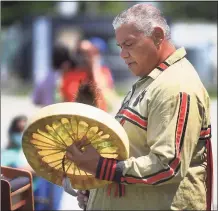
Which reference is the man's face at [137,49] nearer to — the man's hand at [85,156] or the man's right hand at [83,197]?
the man's hand at [85,156]

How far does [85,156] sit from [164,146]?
27cm

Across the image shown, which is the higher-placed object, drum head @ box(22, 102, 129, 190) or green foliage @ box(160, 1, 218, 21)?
green foliage @ box(160, 1, 218, 21)

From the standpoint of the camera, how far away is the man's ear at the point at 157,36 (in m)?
1.91

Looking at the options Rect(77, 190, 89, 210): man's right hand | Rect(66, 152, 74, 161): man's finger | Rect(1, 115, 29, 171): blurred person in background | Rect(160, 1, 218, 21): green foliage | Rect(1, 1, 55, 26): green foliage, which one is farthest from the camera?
Rect(160, 1, 218, 21): green foliage

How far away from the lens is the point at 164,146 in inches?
68.8

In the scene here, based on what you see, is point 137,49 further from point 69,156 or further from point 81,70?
point 81,70

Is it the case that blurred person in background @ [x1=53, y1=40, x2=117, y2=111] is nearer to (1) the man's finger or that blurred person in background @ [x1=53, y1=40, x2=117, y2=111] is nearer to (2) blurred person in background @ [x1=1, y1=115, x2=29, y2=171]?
(2) blurred person in background @ [x1=1, y1=115, x2=29, y2=171]

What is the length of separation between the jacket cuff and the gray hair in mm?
464

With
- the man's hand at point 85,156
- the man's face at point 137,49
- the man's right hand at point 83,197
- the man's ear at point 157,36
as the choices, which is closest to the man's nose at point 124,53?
the man's face at point 137,49

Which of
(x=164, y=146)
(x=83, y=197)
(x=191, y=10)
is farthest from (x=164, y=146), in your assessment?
(x=191, y=10)

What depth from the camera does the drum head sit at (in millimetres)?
1764

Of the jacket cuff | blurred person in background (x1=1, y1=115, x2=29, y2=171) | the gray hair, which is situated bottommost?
blurred person in background (x1=1, y1=115, x2=29, y2=171)

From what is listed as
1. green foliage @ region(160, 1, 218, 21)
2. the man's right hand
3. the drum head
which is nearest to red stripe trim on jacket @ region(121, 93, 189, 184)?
the drum head

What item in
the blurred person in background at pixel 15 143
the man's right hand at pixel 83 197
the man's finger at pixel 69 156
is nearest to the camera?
the man's finger at pixel 69 156
